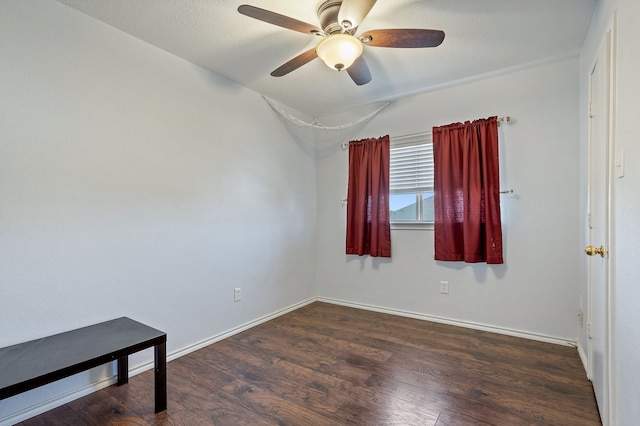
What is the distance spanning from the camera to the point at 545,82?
269 centimetres

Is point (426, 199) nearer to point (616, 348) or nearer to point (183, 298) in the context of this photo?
point (616, 348)

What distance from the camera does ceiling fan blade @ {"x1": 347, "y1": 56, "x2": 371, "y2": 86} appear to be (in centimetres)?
209

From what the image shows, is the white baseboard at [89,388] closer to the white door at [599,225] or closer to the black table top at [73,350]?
the black table top at [73,350]

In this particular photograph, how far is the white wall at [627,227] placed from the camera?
43.9 inches

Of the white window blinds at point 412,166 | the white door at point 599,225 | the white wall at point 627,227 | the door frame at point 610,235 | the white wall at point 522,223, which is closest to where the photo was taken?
the white wall at point 627,227

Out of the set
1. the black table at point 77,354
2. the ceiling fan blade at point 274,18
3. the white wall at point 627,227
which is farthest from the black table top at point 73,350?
the white wall at point 627,227

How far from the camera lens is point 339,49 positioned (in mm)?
1859

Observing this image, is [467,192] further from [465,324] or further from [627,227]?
[627,227]

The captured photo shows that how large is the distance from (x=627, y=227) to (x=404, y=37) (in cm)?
142

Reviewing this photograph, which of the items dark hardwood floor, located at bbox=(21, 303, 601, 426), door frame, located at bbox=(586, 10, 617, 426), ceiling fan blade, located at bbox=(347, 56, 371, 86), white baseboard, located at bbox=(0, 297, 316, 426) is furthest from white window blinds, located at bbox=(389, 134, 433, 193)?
white baseboard, located at bbox=(0, 297, 316, 426)

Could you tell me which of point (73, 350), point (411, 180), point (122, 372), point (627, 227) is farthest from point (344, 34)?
point (122, 372)

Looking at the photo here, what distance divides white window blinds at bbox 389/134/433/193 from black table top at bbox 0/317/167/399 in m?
2.66

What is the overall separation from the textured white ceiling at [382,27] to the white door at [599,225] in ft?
1.84

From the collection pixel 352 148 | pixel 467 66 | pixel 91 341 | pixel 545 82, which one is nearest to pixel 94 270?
pixel 91 341
